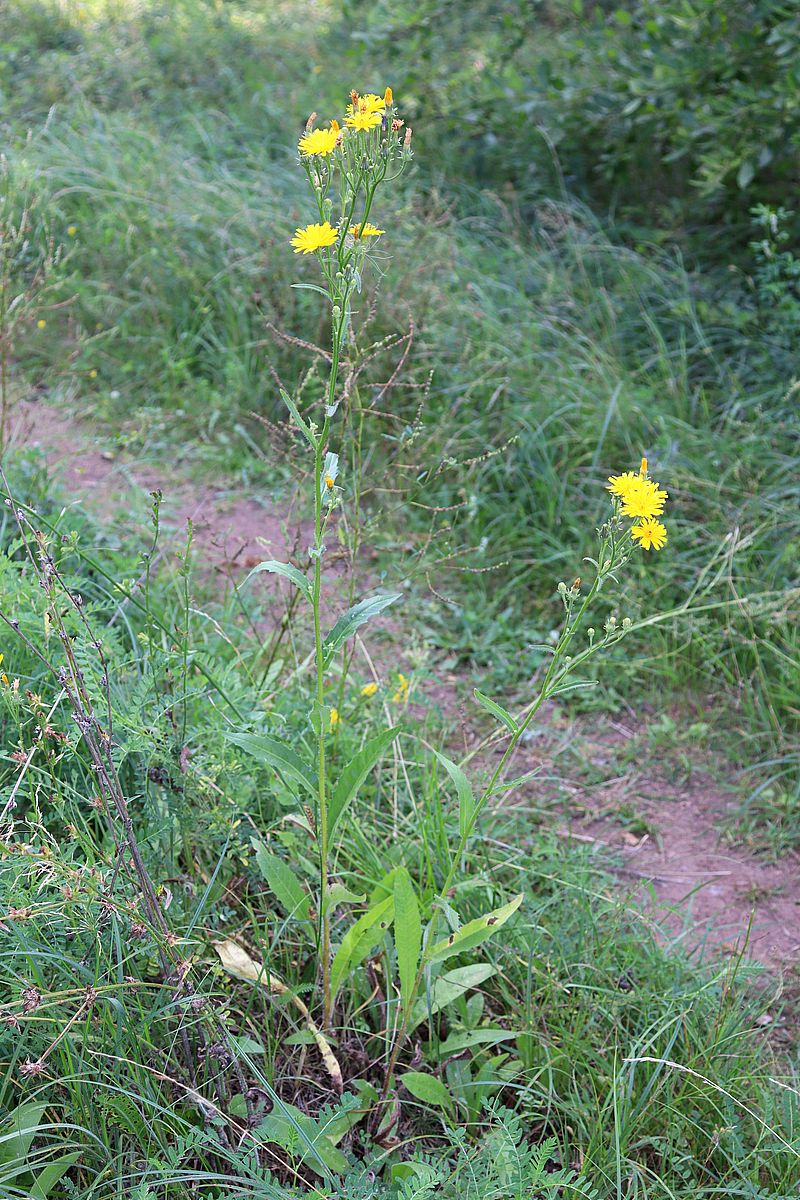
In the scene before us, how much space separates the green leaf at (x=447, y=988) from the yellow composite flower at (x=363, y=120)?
139 cm

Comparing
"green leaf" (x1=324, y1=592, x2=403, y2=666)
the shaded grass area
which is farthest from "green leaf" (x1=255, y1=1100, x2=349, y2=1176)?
"green leaf" (x1=324, y1=592, x2=403, y2=666)

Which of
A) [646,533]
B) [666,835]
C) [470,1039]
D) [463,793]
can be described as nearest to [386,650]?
[666,835]

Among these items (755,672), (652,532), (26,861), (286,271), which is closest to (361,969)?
(26,861)

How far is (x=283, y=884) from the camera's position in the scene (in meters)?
1.83

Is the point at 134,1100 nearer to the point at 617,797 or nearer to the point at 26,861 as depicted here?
the point at 26,861

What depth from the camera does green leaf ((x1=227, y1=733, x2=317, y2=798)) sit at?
1.66 meters

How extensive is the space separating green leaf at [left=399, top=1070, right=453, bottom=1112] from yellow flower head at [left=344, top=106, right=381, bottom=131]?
1473 millimetres

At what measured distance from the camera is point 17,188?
4609 millimetres

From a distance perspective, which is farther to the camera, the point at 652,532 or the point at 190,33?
the point at 190,33

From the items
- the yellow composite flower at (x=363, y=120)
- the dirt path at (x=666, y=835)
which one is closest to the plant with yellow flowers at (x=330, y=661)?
the yellow composite flower at (x=363, y=120)

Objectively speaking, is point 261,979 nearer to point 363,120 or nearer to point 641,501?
point 641,501

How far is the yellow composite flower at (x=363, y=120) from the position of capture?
1461 millimetres

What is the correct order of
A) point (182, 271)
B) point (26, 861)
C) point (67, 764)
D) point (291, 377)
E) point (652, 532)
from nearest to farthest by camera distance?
1. point (652, 532)
2. point (26, 861)
3. point (67, 764)
4. point (291, 377)
5. point (182, 271)

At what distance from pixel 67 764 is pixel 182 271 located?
293 cm
